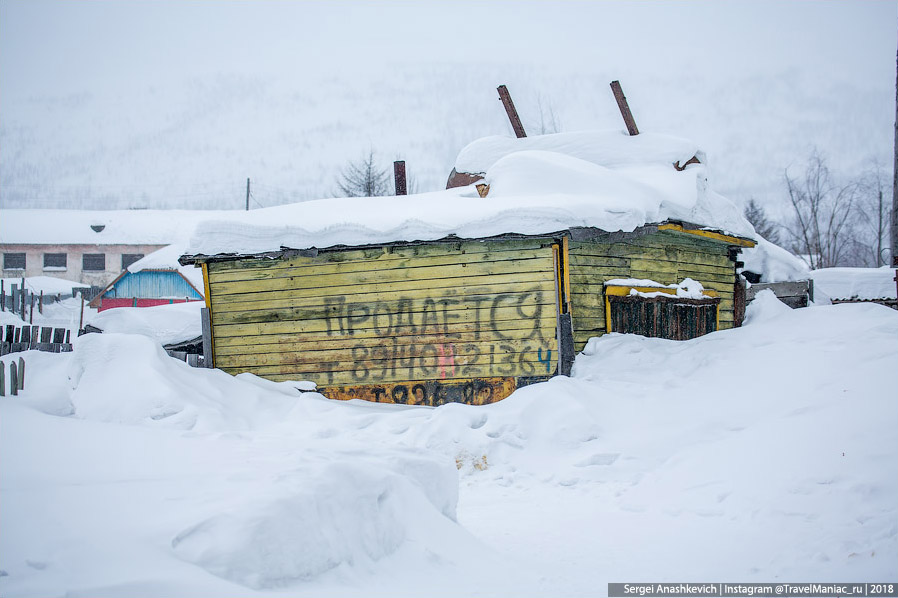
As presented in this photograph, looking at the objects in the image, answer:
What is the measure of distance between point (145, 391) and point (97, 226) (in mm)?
41435

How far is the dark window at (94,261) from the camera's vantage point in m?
42.6

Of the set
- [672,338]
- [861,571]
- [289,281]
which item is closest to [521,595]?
[861,571]

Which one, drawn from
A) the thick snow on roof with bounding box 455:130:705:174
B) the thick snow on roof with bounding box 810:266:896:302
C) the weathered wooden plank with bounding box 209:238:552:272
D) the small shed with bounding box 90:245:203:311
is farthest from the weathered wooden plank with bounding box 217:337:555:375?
the small shed with bounding box 90:245:203:311

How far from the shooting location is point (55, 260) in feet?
140

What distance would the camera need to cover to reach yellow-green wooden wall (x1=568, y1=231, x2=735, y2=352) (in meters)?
11.0

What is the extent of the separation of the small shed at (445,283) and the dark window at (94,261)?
119 feet

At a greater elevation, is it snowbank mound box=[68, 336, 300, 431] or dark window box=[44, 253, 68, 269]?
dark window box=[44, 253, 68, 269]

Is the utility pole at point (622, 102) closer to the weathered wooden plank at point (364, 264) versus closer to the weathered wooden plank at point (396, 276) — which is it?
the weathered wooden plank at point (364, 264)

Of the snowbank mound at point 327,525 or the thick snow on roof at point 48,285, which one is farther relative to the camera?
the thick snow on roof at point 48,285

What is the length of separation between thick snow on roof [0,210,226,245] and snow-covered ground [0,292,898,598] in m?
36.2

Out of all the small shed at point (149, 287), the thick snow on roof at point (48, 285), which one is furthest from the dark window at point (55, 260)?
the small shed at point (149, 287)

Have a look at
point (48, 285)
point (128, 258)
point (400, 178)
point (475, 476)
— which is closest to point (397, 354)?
point (475, 476)

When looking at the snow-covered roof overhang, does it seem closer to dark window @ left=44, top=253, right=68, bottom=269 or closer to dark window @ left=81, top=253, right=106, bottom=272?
dark window @ left=81, top=253, right=106, bottom=272

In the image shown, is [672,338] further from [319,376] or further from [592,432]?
[319,376]
